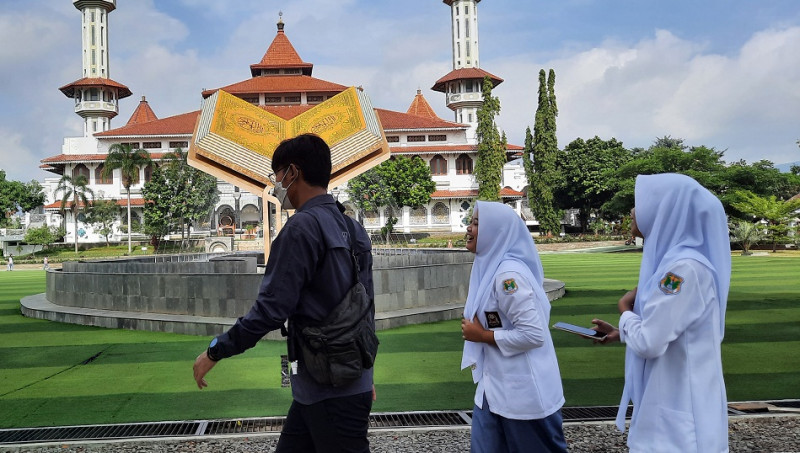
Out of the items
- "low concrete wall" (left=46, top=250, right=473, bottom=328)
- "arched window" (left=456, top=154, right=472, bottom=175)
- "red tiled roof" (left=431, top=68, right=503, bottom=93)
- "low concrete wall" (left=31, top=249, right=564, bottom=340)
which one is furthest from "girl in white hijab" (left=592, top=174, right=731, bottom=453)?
"red tiled roof" (left=431, top=68, right=503, bottom=93)

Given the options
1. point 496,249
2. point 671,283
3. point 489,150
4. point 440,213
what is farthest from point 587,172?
point 671,283

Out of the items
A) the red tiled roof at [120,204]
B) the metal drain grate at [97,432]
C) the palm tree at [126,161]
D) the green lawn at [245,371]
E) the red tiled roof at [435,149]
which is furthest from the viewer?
the red tiled roof at [435,149]

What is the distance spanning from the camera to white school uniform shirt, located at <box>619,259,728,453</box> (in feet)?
7.18

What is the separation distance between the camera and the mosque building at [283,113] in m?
51.2

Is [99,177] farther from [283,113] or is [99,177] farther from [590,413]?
[590,413]

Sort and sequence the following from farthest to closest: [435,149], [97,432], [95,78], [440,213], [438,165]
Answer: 1. [95,78]
2. [438,165]
3. [440,213]
4. [435,149]
5. [97,432]

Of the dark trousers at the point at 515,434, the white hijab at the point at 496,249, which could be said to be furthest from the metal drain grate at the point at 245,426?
the white hijab at the point at 496,249

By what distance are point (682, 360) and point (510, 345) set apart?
771mm

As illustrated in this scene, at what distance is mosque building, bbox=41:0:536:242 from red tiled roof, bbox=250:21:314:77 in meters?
0.09

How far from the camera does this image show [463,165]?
54.2 m

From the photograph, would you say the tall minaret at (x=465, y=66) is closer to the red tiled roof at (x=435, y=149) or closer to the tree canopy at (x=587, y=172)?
the red tiled roof at (x=435, y=149)

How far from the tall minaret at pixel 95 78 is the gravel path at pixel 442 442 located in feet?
189

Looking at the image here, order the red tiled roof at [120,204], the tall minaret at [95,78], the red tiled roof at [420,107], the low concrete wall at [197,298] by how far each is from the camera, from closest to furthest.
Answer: the low concrete wall at [197,298] < the red tiled roof at [120,204] < the tall minaret at [95,78] < the red tiled roof at [420,107]

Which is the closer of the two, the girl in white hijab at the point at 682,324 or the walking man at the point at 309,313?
the girl in white hijab at the point at 682,324
